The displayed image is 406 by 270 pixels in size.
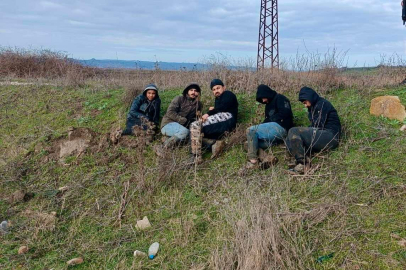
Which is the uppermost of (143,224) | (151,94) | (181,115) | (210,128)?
(151,94)

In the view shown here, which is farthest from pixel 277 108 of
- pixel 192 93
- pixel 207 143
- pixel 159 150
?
pixel 159 150

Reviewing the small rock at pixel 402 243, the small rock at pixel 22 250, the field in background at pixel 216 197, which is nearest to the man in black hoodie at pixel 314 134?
the field in background at pixel 216 197

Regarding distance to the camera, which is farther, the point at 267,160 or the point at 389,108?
the point at 389,108

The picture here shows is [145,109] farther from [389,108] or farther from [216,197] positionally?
[389,108]

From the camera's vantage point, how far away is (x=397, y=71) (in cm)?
781

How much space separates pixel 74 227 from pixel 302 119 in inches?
162

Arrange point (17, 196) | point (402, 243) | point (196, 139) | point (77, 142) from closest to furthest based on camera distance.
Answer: point (402, 243) → point (17, 196) → point (196, 139) → point (77, 142)

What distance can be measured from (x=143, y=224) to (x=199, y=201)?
2.51 feet

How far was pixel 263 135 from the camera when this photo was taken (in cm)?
514

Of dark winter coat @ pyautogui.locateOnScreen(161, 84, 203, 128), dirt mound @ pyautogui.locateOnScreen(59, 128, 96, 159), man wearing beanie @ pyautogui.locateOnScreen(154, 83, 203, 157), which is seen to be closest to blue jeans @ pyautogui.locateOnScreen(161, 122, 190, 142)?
man wearing beanie @ pyautogui.locateOnScreen(154, 83, 203, 157)

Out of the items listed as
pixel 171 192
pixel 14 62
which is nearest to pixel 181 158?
pixel 171 192

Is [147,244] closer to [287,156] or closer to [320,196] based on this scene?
[320,196]

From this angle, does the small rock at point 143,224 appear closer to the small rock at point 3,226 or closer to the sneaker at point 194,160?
the sneaker at point 194,160

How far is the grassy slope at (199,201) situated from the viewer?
3395 mm
